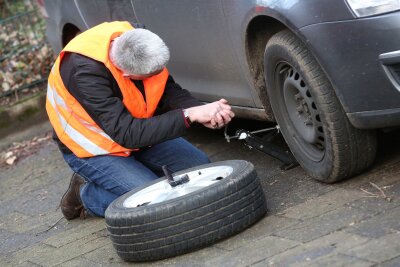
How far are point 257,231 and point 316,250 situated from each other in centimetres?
46

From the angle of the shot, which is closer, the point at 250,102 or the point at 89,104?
the point at 89,104

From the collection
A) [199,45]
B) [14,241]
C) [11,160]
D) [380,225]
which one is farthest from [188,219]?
[11,160]

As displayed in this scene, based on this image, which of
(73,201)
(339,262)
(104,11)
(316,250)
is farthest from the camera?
(104,11)

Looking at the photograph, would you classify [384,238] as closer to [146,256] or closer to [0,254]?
[146,256]

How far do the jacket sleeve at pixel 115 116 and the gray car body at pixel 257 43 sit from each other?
1.67ft

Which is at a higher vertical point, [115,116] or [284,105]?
[115,116]

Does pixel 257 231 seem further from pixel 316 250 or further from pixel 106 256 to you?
pixel 106 256

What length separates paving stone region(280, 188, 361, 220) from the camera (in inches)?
152

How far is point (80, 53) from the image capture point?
4344mm

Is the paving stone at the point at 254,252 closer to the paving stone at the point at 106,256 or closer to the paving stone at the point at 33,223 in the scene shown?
the paving stone at the point at 106,256

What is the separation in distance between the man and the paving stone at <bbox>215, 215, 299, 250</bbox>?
58 cm

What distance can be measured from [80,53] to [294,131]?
1153mm

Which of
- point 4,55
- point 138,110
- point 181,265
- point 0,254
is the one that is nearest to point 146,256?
point 181,265

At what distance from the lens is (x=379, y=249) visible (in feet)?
10.7
